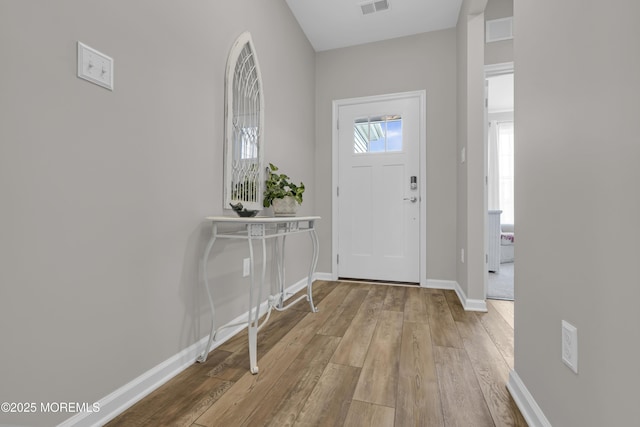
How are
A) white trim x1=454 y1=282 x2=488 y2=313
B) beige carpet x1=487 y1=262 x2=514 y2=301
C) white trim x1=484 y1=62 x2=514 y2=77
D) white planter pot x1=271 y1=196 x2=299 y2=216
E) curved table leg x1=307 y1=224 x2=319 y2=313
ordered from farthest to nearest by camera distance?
1. beige carpet x1=487 y1=262 x2=514 y2=301
2. white trim x1=484 y1=62 x2=514 y2=77
3. white trim x1=454 y1=282 x2=488 y2=313
4. curved table leg x1=307 y1=224 x2=319 y2=313
5. white planter pot x1=271 y1=196 x2=299 y2=216

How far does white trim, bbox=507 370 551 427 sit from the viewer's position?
3.33 feet

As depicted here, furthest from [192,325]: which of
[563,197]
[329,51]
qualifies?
[329,51]

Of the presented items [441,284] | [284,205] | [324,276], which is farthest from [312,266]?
[441,284]

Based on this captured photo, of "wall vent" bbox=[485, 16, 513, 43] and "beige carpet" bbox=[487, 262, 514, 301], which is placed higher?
"wall vent" bbox=[485, 16, 513, 43]

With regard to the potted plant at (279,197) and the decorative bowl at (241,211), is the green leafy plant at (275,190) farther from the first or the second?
the decorative bowl at (241,211)

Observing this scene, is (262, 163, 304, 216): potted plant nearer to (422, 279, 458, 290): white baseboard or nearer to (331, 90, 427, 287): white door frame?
(331, 90, 427, 287): white door frame

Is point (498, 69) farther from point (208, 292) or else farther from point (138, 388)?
point (138, 388)

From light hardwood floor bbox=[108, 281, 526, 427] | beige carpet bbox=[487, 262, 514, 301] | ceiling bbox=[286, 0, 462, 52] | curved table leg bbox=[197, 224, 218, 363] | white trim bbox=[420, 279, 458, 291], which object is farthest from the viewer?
white trim bbox=[420, 279, 458, 291]

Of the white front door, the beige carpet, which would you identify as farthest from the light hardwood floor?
the white front door

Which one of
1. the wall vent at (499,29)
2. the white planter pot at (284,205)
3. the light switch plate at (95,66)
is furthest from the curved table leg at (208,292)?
the wall vent at (499,29)

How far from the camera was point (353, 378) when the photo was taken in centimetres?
137

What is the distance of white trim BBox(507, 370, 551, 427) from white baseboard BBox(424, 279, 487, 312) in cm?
112

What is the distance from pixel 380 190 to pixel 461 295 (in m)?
1.26

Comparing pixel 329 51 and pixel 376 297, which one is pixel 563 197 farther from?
pixel 329 51
